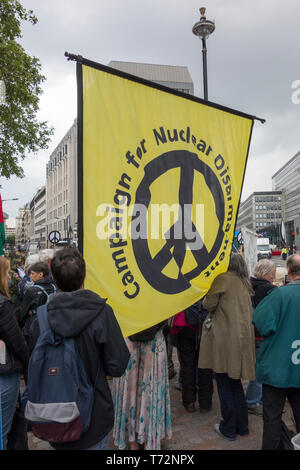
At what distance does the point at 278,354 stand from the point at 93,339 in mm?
1642

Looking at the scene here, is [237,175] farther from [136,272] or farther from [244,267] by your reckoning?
[136,272]

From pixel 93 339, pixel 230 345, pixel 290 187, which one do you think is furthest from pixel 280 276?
pixel 290 187

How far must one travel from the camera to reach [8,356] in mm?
2586

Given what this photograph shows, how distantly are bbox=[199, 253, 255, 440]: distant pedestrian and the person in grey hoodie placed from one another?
1.64m

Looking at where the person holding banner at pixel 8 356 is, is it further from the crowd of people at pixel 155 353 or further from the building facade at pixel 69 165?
the building facade at pixel 69 165

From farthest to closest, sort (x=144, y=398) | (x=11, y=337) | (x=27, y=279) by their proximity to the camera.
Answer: (x=27, y=279) → (x=144, y=398) → (x=11, y=337)

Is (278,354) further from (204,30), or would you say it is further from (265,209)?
(265,209)

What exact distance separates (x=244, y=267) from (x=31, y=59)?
13990mm

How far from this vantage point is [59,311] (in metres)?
1.99

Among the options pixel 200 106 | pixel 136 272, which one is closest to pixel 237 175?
pixel 200 106

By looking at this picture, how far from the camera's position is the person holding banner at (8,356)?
98.0 inches

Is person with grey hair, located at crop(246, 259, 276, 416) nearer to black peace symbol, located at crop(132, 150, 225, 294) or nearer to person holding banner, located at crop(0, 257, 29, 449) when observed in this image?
black peace symbol, located at crop(132, 150, 225, 294)

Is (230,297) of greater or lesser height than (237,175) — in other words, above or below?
below
